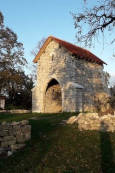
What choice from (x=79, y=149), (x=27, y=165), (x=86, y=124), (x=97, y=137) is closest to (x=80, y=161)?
(x=79, y=149)

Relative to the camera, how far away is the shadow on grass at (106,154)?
18.2 ft

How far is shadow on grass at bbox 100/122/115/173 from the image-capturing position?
553 cm

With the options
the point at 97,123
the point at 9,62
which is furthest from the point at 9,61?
the point at 97,123

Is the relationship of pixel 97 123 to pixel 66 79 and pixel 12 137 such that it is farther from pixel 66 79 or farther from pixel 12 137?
pixel 66 79

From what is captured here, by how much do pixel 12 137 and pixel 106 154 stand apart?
356 centimetres

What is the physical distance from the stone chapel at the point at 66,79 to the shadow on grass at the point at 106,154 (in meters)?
12.4

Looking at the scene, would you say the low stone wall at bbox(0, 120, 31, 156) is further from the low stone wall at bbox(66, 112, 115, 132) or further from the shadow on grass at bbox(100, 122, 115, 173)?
the low stone wall at bbox(66, 112, 115, 132)

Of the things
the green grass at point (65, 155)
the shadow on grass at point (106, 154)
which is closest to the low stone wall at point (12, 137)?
the green grass at point (65, 155)

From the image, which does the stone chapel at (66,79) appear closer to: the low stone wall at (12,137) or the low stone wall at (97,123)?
the low stone wall at (97,123)

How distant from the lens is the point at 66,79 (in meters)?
22.4

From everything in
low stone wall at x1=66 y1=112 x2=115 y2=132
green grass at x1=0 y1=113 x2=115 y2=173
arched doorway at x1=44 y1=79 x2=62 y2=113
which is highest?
arched doorway at x1=44 y1=79 x2=62 y2=113

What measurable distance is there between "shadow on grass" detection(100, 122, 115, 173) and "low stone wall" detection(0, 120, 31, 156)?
3092 mm

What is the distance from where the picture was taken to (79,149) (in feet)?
22.7

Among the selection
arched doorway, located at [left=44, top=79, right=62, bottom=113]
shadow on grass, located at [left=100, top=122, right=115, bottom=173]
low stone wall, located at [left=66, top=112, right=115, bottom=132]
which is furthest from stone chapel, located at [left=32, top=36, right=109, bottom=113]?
shadow on grass, located at [left=100, top=122, right=115, bottom=173]
